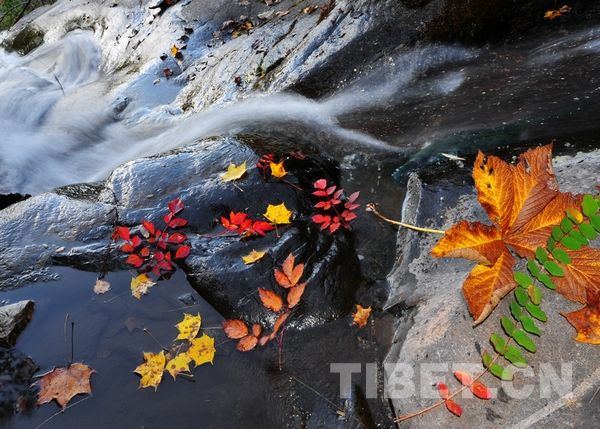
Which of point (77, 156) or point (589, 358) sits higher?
point (77, 156)

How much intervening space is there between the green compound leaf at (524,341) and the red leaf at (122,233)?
255cm

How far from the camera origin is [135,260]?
299cm

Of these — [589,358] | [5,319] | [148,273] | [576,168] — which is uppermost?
[5,319]

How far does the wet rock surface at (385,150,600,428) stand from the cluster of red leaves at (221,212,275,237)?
3.12 ft

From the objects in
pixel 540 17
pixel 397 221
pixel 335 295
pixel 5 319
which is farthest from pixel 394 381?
pixel 540 17

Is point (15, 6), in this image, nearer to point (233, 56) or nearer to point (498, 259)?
point (233, 56)

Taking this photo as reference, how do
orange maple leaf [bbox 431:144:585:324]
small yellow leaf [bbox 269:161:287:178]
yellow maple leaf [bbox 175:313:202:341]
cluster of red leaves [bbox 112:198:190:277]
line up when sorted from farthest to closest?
small yellow leaf [bbox 269:161:287:178], cluster of red leaves [bbox 112:198:190:277], yellow maple leaf [bbox 175:313:202:341], orange maple leaf [bbox 431:144:585:324]

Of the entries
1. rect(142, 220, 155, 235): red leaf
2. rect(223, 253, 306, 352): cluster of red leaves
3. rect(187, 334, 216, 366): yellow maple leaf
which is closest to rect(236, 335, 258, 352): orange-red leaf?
rect(223, 253, 306, 352): cluster of red leaves

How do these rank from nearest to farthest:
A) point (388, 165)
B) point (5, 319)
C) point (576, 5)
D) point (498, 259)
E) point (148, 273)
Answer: point (498, 259) → point (5, 319) → point (148, 273) → point (388, 165) → point (576, 5)

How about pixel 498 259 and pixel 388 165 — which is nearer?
pixel 498 259

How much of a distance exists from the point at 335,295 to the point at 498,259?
1.01 metres

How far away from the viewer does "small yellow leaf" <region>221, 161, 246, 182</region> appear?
330 centimetres

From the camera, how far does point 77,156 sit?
5.92 meters

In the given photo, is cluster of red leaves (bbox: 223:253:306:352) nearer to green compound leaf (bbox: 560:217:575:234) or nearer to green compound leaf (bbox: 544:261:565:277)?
green compound leaf (bbox: 544:261:565:277)
